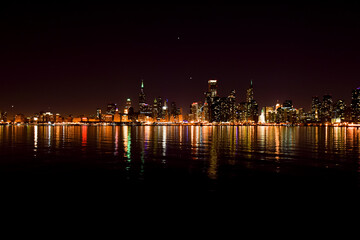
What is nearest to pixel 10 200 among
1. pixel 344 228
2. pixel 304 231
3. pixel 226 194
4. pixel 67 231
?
pixel 67 231

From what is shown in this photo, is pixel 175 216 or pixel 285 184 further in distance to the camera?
pixel 285 184

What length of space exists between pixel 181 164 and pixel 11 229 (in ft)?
48.3

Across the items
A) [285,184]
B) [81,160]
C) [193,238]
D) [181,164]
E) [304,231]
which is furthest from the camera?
[81,160]

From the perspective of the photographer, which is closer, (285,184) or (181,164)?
(285,184)

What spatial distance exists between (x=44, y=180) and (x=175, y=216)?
10.2m

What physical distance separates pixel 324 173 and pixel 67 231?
17.0 meters

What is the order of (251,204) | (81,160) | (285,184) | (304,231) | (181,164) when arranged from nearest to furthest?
(304,231) < (251,204) < (285,184) < (181,164) < (81,160)

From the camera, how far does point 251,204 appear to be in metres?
12.5

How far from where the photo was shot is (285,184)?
637 inches

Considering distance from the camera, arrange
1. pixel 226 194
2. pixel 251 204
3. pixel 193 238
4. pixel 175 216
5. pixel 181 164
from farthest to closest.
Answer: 1. pixel 181 164
2. pixel 226 194
3. pixel 251 204
4. pixel 175 216
5. pixel 193 238

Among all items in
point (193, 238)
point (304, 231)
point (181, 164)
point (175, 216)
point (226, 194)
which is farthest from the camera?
point (181, 164)

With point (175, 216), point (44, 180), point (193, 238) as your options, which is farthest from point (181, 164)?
point (193, 238)

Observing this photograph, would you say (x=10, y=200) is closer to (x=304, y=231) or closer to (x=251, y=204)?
(x=251, y=204)

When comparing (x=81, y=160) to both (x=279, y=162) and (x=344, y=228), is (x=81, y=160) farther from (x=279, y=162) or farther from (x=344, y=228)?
(x=344, y=228)
